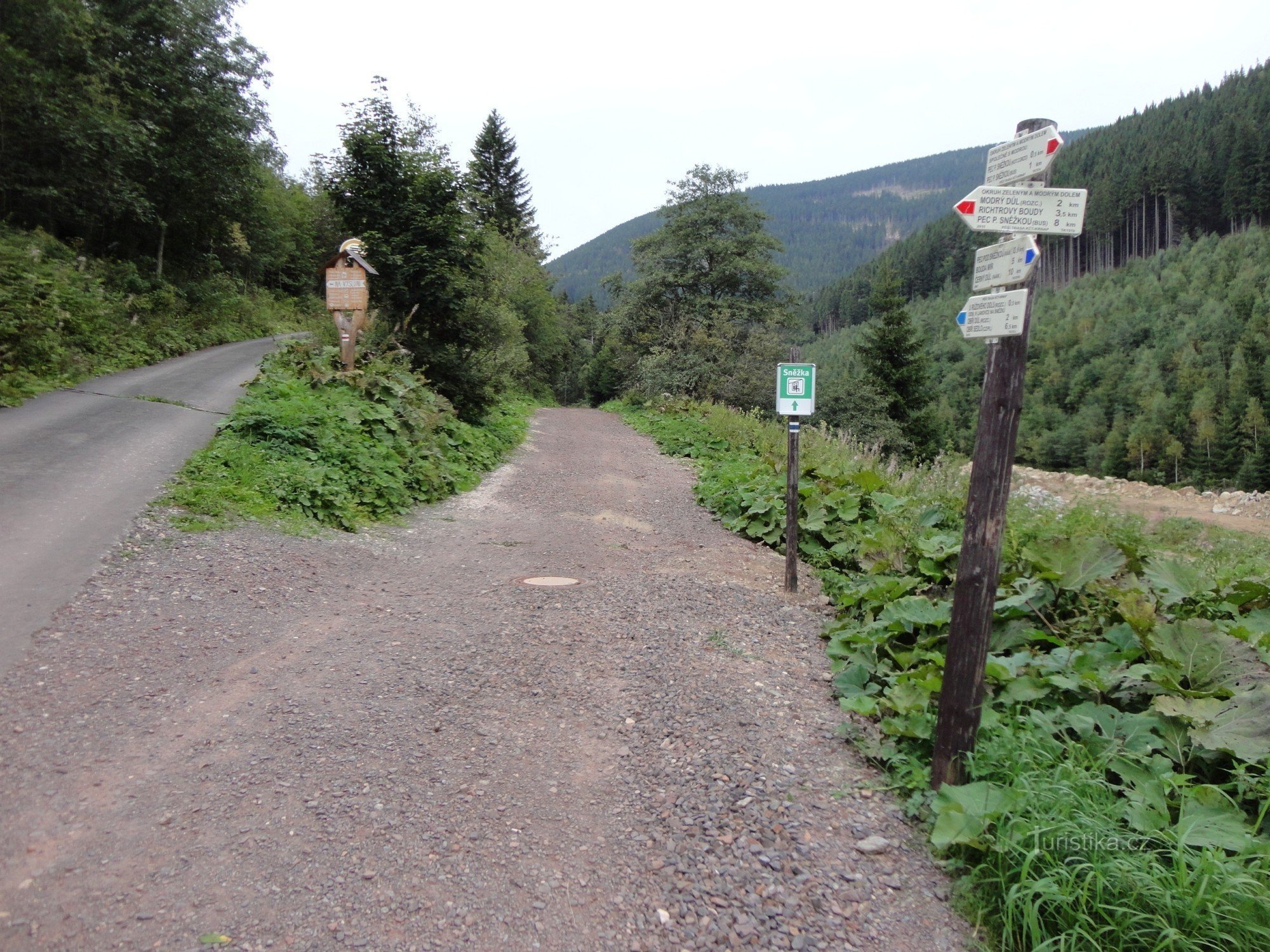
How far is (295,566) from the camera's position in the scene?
21.0ft

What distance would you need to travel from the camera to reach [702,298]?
2780 centimetres

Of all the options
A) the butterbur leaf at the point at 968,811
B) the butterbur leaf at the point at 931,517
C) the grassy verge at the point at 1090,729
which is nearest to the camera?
the grassy verge at the point at 1090,729

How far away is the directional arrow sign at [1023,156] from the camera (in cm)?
290

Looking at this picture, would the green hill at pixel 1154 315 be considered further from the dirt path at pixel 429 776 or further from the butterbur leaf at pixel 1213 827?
the butterbur leaf at pixel 1213 827

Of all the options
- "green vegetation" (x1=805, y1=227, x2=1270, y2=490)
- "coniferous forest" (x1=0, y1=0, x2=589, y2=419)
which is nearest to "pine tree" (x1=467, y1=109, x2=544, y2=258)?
"coniferous forest" (x1=0, y1=0, x2=589, y2=419)

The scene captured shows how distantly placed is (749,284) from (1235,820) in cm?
2718

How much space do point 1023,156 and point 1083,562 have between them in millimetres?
2693

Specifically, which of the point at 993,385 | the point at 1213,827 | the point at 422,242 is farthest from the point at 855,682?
the point at 422,242

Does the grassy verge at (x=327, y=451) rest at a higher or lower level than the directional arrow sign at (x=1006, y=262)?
lower

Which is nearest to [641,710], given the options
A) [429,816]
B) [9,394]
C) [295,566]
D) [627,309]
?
[429,816]

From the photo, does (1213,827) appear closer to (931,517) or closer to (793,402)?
(931,517)

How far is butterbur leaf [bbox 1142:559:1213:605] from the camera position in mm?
4266

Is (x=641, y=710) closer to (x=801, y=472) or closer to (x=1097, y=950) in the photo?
(x=1097, y=950)

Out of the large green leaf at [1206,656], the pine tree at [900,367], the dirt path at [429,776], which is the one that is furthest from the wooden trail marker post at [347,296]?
the pine tree at [900,367]
